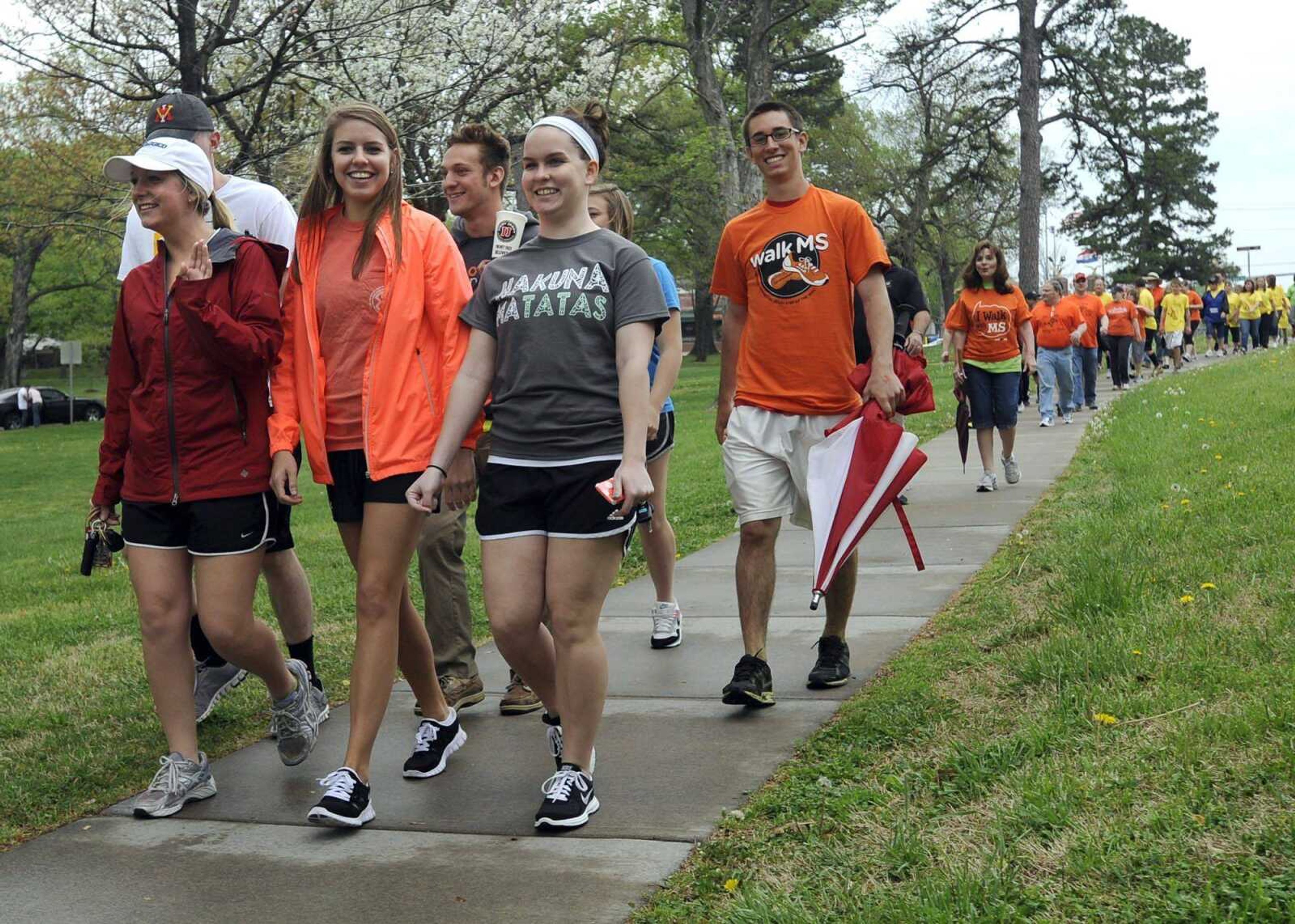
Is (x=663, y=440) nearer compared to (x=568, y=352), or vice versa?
(x=568, y=352)

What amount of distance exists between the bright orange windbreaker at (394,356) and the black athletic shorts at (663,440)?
1.45 meters

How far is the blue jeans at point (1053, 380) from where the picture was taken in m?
17.2

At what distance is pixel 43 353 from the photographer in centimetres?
8444

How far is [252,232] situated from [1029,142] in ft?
84.8

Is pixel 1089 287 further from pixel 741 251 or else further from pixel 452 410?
pixel 452 410

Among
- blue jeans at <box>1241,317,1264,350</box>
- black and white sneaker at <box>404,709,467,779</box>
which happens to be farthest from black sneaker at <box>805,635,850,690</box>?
blue jeans at <box>1241,317,1264,350</box>

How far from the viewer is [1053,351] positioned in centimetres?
1750

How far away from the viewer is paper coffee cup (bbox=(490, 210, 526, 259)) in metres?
5.13

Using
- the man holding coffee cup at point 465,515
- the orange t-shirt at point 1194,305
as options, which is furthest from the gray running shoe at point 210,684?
the orange t-shirt at point 1194,305

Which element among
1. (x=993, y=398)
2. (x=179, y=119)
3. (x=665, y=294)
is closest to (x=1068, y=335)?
(x=993, y=398)

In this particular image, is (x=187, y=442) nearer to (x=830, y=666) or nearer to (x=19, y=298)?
(x=830, y=666)

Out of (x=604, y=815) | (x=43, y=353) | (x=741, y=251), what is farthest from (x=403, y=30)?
(x=43, y=353)

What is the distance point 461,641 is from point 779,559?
353 cm

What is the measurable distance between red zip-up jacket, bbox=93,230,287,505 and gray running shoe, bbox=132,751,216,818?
31.8 inches
